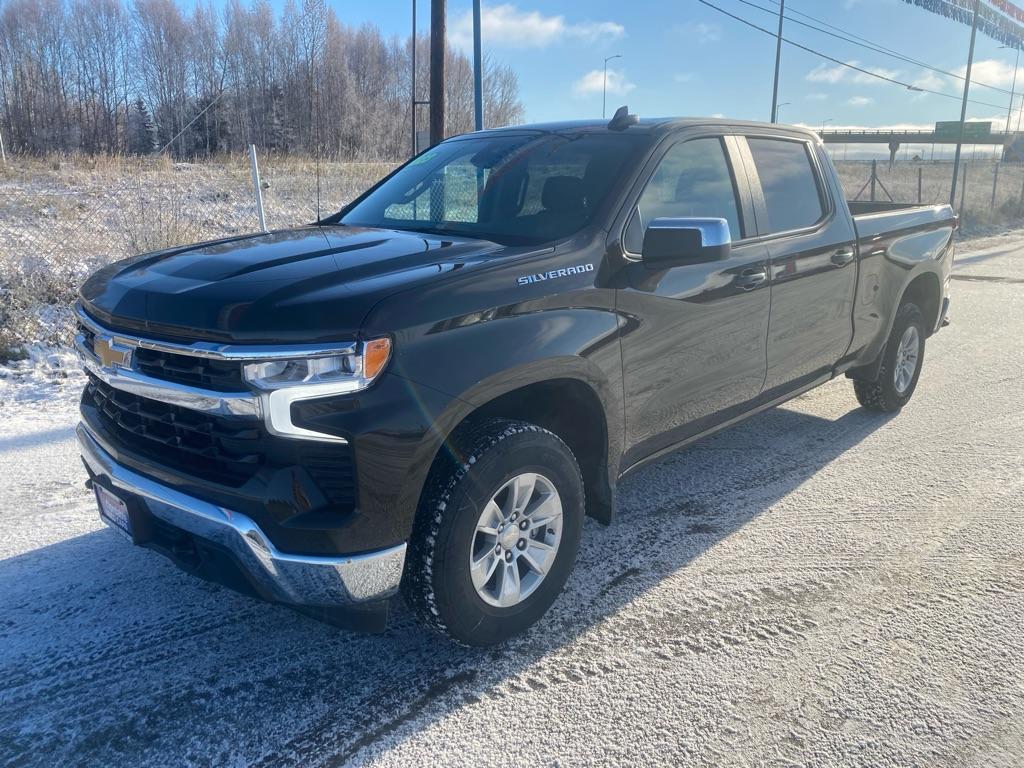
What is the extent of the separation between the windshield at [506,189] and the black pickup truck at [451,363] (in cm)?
2

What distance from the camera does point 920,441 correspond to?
5.16m

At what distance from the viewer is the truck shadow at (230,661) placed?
2.44m

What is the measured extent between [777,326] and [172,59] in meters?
57.8

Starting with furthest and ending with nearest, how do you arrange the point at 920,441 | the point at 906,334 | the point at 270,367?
the point at 906,334 → the point at 920,441 → the point at 270,367

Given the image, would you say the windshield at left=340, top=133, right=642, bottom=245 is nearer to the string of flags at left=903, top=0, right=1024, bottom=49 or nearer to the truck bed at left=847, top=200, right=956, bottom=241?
the truck bed at left=847, top=200, right=956, bottom=241

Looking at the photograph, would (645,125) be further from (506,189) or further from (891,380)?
(891,380)

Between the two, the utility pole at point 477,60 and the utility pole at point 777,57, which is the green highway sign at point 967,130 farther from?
the utility pole at point 477,60

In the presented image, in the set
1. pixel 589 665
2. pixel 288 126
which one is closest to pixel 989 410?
pixel 589 665

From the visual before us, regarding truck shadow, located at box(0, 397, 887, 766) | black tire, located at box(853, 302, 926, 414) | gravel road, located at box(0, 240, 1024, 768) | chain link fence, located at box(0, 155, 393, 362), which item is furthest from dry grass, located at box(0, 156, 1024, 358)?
black tire, located at box(853, 302, 926, 414)

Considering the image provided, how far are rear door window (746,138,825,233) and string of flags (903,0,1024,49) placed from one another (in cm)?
2725

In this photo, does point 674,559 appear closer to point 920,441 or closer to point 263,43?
point 920,441

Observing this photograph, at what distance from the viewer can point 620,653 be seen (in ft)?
9.53

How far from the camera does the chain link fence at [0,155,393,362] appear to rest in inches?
299

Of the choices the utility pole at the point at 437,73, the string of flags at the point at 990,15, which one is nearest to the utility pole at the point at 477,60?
the utility pole at the point at 437,73
